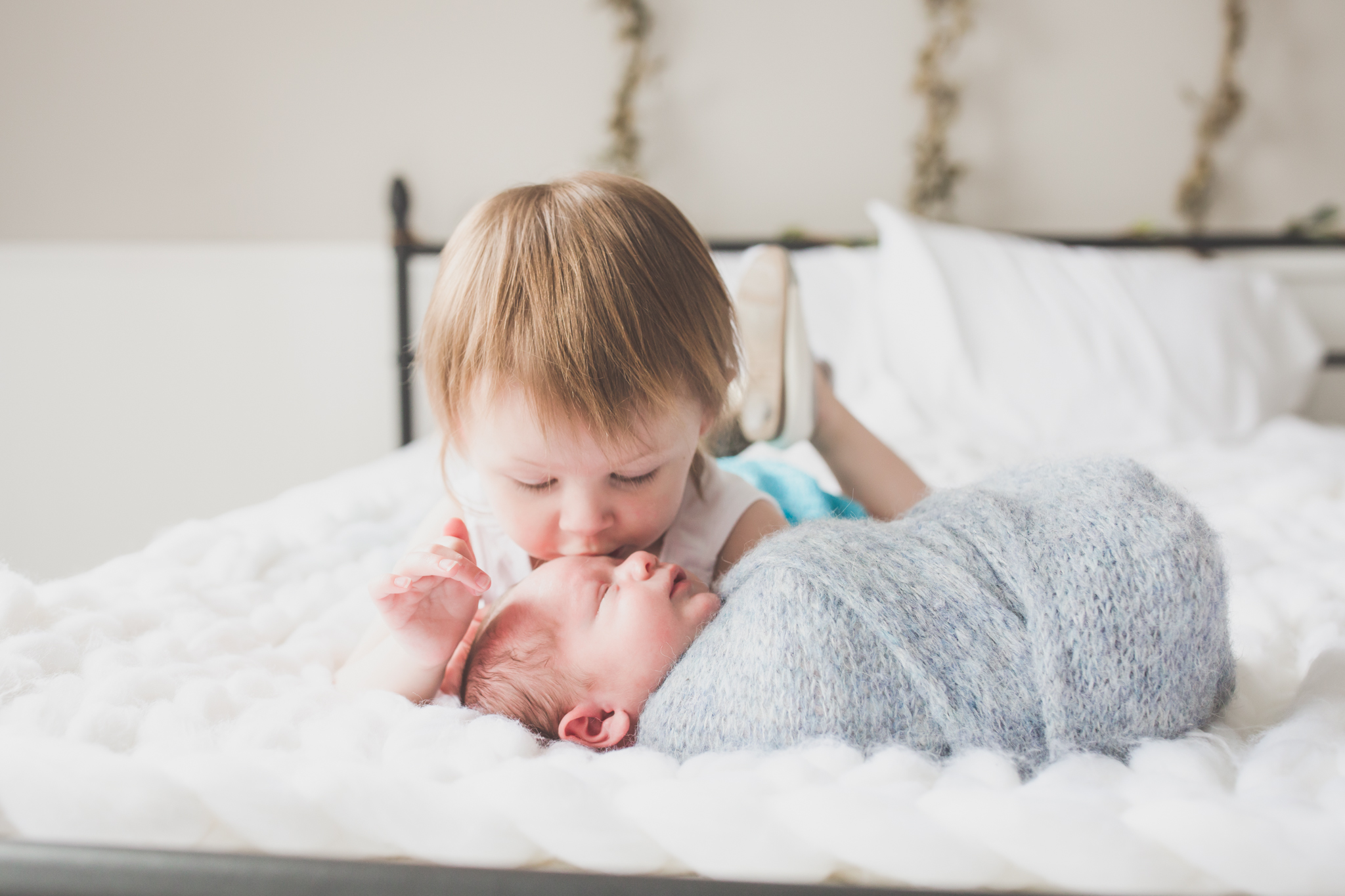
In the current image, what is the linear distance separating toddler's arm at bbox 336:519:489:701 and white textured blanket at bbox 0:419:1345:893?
1.2 inches

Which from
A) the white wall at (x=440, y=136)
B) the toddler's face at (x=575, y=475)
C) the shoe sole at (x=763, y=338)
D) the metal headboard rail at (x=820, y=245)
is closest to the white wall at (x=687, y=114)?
the white wall at (x=440, y=136)

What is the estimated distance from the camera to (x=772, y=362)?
103 centimetres

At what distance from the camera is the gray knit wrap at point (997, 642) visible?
1.53 ft

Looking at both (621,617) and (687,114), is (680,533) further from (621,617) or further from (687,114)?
(687,114)

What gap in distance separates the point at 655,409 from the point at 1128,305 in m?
1.56

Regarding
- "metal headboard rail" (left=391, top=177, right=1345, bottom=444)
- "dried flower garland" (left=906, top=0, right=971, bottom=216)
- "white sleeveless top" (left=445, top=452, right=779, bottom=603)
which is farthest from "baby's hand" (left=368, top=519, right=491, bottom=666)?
"dried flower garland" (left=906, top=0, right=971, bottom=216)

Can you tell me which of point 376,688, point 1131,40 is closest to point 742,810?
point 376,688

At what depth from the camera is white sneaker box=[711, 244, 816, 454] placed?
1016mm

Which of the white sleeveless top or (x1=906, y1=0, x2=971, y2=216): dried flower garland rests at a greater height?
(x1=906, y1=0, x2=971, y2=216): dried flower garland

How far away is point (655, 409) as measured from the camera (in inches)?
25.8

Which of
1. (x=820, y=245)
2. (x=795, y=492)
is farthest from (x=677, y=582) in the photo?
(x=820, y=245)

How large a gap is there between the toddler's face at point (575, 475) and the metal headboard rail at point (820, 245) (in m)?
1.53

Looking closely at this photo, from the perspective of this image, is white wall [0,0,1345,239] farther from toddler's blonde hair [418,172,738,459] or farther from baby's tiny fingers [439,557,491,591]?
baby's tiny fingers [439,557,491,591]

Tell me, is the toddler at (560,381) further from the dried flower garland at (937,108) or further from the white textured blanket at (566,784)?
the dried flower garland at (937,108)
